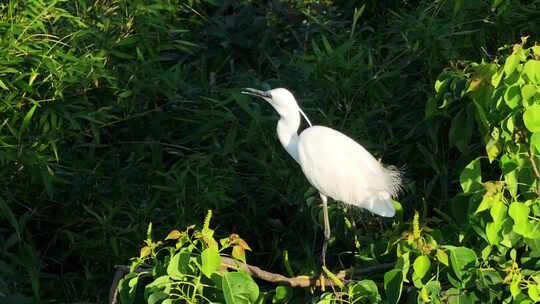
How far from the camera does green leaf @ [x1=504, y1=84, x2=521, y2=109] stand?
1.97 metres

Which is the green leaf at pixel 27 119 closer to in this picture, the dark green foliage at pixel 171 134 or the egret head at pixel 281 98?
the dark green foliage at pixel 171 134

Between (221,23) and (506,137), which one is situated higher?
(506,137)

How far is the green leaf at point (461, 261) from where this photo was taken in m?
1.94

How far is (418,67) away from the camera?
3088 mm

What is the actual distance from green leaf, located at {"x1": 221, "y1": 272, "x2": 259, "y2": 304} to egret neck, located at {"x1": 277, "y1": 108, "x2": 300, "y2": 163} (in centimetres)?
72

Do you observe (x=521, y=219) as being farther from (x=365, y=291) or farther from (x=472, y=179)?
(x=365, y=291)

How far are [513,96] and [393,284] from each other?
40 cm

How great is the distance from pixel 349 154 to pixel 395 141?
0.39m

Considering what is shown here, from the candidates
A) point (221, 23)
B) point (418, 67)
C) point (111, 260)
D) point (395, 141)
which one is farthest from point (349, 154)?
point (221, 23)

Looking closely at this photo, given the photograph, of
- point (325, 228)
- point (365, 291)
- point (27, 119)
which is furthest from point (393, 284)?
point (27, 119)

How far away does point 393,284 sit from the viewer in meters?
1.96

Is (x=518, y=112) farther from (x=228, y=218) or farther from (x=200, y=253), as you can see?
(x=228, y=218)

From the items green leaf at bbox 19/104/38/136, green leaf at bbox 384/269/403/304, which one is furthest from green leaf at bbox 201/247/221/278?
green leaf at bbox 19/104/38/136

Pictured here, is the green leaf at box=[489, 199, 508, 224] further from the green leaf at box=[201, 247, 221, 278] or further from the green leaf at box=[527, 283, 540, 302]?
the green leaf at box=[201, 247, 221, 278]
